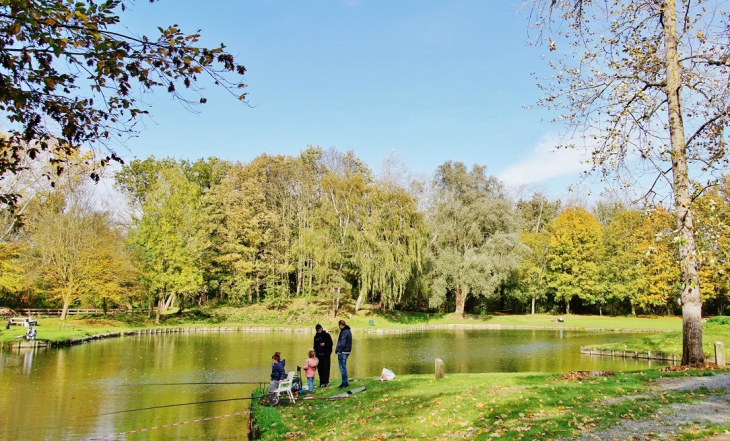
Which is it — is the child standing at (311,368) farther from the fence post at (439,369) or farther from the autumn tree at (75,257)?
the autumn tree at (75,257)

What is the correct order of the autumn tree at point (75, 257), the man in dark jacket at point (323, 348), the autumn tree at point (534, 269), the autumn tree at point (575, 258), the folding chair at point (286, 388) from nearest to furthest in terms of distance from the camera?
the folding chair at point (286, 388) < the man in dark jacket at point (323, 348) < the autumn tree at point (75, 257) < the autumn tree at point (575, 258) < the autumn tree at point (534, 269)

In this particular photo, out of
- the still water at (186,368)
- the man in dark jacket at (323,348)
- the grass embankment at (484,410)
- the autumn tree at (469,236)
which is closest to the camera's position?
the grass embankment at (484,410)

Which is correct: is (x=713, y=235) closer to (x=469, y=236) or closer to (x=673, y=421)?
(x=673, y=421)

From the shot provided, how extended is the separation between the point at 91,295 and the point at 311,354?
3097 cm

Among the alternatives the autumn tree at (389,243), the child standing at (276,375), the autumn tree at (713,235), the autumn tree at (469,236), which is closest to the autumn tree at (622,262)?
the autumn tree at (469,236)

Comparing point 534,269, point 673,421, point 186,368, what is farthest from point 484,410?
point 534,269

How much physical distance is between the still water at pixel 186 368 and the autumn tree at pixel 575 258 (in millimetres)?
16630

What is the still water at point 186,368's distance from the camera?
12.2 m

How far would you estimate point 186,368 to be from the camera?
20578 millimetres

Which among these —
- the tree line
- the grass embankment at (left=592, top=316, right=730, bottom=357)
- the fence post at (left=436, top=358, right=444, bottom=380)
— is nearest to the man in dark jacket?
the fence post at (left=436, top=358, right=444, bottom=380)

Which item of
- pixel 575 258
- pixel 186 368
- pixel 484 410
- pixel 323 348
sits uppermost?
pixel 575 258

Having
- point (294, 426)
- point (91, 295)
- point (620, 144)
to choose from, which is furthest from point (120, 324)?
point (620, 144)

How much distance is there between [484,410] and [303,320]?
1344 inches

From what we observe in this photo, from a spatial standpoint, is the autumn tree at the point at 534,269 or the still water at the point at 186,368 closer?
the still water at the point at 186,368
